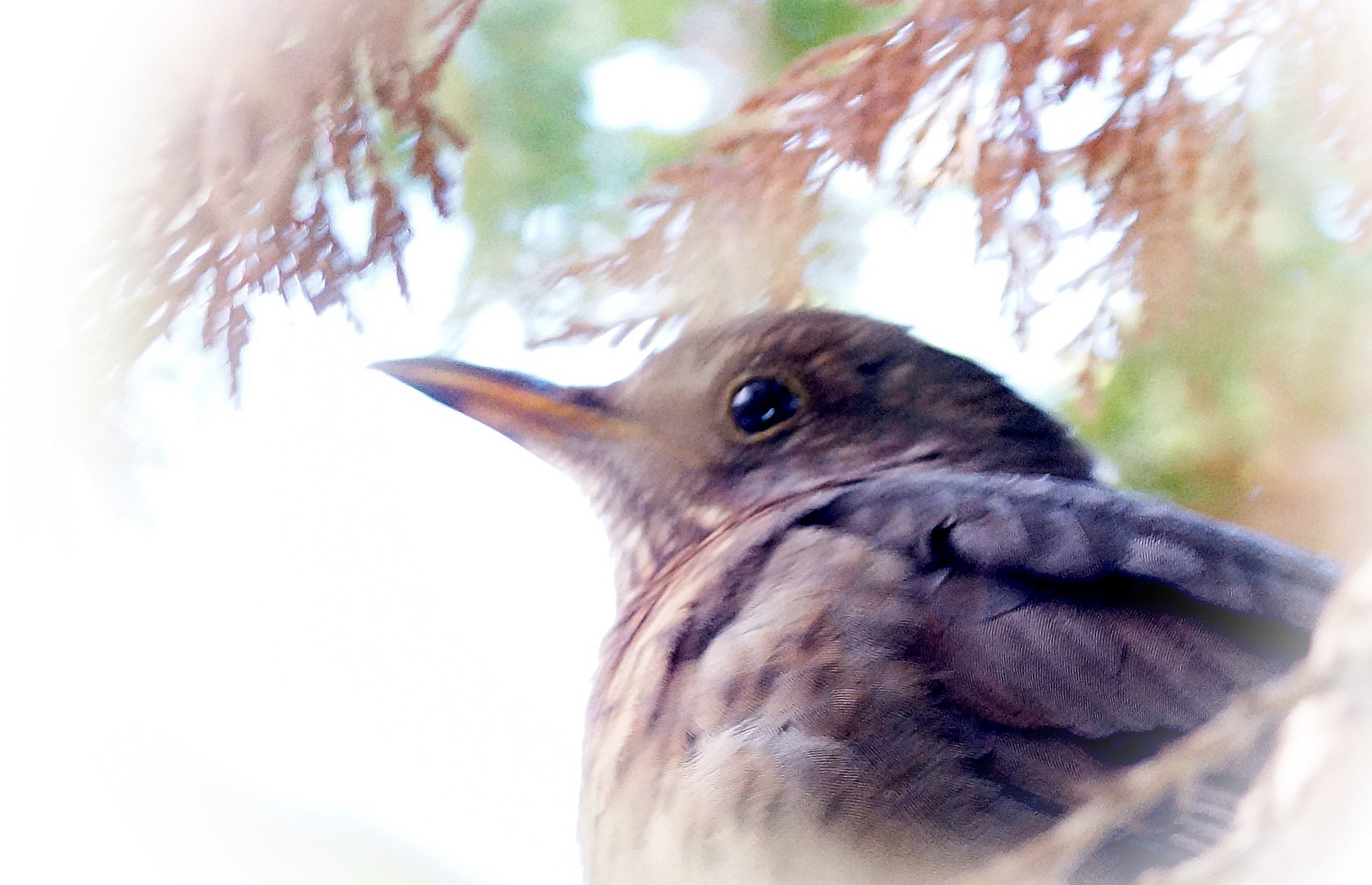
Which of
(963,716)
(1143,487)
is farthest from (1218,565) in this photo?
(1143,487)

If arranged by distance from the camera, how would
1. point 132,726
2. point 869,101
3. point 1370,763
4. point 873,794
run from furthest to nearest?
1. point 869,101
2. point 132,726
3. point 873,794
4. point 1370,763

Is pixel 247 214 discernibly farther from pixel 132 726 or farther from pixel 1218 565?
pixel 1218 565

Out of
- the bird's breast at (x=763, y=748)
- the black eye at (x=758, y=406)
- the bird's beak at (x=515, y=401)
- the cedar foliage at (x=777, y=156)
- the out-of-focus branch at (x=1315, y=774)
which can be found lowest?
the out-of-focus branch at (x=1315, y=774)

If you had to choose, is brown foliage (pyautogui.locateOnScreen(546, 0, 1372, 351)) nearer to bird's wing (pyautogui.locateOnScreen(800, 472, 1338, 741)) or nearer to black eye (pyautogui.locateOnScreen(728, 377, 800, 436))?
black eye (pyautogui.locateOnScreen(728, 377, 800, 436))

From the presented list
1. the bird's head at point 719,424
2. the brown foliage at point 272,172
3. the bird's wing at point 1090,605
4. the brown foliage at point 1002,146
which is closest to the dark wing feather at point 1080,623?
the bird's wing at point 1090,605

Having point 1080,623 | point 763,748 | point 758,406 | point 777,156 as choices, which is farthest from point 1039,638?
point 777,156

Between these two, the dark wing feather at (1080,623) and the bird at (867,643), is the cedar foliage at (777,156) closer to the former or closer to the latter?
the bird at (867,643)
